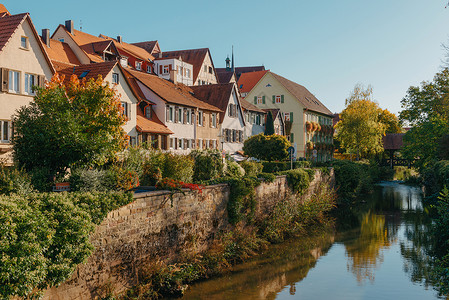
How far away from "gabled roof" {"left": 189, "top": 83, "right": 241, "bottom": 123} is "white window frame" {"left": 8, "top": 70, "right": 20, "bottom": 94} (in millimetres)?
25347

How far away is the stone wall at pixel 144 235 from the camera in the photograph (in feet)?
37.4

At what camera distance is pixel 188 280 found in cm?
1455

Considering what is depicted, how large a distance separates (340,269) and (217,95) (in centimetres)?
3427

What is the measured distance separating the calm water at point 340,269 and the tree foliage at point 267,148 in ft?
47.4

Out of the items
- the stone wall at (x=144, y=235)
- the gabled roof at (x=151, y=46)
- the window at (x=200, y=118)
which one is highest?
the gabled roof at (x=151, y=46)

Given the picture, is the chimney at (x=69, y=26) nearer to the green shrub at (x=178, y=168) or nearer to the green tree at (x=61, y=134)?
the green shrub at (x=178, y=168)

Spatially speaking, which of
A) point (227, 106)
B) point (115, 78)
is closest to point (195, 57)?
point (227, 106)

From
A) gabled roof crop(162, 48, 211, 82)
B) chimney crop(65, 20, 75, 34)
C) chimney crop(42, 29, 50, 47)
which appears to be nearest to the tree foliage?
chimney crop(42, 29, 50, 47)

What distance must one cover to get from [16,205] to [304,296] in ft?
30.2

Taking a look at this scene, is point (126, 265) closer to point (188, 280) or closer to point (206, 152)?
point (188, 280)

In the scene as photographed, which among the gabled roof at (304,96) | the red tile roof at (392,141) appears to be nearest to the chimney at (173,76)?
the gabled roof at (304,96)

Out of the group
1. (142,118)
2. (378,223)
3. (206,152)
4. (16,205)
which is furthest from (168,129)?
(16,205)

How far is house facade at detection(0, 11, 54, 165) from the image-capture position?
2547cm

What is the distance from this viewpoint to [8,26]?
2630cm
